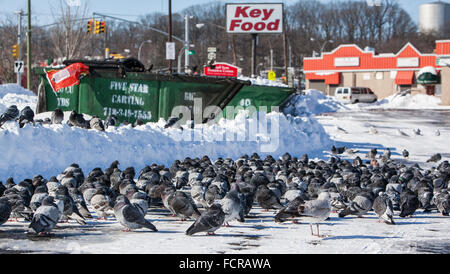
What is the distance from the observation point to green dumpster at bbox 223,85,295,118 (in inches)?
837

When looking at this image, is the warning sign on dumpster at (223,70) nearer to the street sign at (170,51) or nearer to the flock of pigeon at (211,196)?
the street sign at (170,51)

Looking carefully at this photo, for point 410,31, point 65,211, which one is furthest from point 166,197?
point 410,31

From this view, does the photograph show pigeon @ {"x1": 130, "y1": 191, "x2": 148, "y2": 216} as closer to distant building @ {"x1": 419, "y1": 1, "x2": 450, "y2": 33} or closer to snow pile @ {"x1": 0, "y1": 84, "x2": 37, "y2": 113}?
snow pile @ {"x1": 0, "y1": 84, "x2": 37, "y2": 113}

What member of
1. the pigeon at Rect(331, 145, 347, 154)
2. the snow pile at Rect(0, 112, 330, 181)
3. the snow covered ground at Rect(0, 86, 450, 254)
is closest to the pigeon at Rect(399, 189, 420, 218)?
the snow covered ground at Rect(0, 86, 450, 254)

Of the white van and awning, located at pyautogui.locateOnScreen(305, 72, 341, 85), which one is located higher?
awning, located at pyautogui.locateOnScreen(305, 72, 341, 85)

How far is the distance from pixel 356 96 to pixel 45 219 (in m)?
53.5

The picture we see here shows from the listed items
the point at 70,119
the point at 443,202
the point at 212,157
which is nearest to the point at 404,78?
the point at 212,157

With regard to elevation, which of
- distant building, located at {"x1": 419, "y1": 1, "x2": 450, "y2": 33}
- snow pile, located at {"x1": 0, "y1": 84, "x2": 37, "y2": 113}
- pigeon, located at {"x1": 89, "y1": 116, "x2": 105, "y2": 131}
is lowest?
pigeon, located at {"x1": 89, "y1": 116, "x2": 105, "y2": 131}

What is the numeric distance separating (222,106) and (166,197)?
37.8 feet

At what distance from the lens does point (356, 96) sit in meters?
58.4

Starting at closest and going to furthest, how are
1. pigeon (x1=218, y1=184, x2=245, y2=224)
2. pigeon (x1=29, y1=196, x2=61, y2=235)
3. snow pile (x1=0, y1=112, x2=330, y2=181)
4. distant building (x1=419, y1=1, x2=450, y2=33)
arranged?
pigeon (x1=29, y1=196, x2=61, y2=235), pigeon (x1=218, y1=184, x2=245, y2=224), snow pile (x1=0, y1=112, x2=330, y2=181), distant building (x1=419, y1=1, x2=450, y2=33)

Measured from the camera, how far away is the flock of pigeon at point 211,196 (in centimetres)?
788
